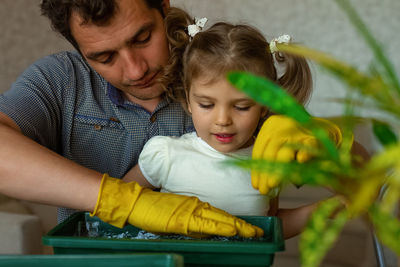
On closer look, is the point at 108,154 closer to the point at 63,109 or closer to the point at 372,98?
the point at 63,109

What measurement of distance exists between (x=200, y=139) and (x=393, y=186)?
29.9 inches

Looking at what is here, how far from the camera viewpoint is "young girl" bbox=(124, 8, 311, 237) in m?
1.05

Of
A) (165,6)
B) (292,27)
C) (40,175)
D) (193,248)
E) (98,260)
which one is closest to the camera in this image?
(98,260)

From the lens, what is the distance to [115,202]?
845 mm

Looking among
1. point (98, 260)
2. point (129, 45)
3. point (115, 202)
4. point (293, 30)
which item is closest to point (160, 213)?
point (115, 202)

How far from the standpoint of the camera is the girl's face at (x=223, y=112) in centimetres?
103

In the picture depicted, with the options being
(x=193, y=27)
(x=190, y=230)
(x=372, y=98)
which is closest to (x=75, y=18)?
(x=193, y=27)

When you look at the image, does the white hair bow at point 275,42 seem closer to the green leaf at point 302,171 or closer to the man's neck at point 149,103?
→ the man's neck at point 149,103

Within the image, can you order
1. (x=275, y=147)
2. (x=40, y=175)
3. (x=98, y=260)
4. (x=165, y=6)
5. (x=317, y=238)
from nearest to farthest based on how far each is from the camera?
(x=317, y=238)
(x=98, y=260)
(x=275, y=147)
(x=40, y=175)
(x=165, y=6)

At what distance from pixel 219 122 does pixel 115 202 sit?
0.94 ft

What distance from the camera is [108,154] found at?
1354mm

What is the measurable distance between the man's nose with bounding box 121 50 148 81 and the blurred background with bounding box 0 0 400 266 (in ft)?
6.12

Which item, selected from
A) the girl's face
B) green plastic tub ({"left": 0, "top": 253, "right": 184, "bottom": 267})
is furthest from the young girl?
green plastic tub ({"left": 0, "top": 253, "right": 184, "bottom": 267})

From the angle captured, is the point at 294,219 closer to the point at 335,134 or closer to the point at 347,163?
the point at 335,134
